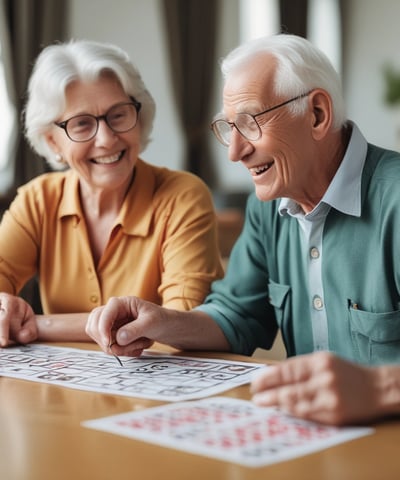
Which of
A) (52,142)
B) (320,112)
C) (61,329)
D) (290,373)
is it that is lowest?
(61,329)

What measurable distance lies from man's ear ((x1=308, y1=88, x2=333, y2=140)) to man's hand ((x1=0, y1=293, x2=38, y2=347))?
87cm

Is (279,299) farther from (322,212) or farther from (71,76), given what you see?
(71,76)

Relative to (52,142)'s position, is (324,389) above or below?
below

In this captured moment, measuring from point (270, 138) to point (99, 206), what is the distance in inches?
35.0

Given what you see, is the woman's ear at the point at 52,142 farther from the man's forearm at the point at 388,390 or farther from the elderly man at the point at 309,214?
the man's forearm at the point at 388,390

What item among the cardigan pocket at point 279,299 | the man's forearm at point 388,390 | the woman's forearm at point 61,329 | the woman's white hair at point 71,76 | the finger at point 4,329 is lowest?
the woman's forearm at point 61,329

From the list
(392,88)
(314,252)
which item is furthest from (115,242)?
(392,88)

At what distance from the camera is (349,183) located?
2.07 meters

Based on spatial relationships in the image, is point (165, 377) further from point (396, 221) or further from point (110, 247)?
point (110, 247)

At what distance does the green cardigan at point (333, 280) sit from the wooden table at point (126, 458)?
2.03ft

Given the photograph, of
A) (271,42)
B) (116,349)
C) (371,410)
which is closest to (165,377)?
(116,349)

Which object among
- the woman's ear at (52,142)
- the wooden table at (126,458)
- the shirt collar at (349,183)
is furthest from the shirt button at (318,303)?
the woman's ear at (52,142)

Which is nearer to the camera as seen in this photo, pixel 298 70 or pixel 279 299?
pixel 298 70

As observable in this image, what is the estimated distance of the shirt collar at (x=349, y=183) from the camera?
205 centimetres
